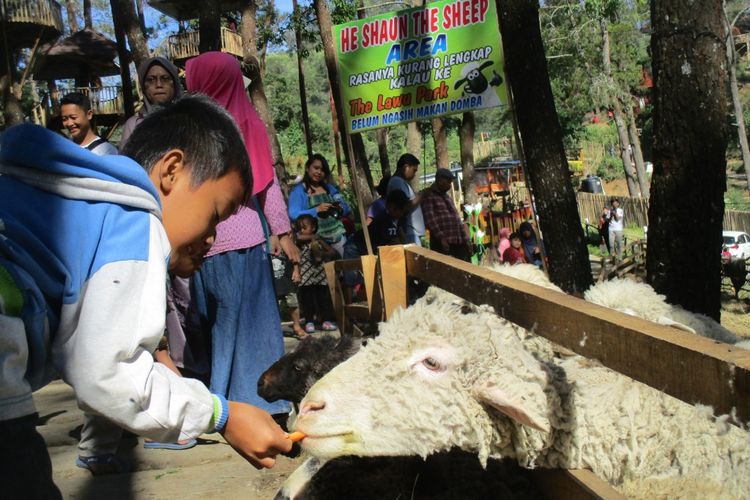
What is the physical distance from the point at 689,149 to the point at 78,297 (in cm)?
405

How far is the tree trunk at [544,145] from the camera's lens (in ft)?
17.4

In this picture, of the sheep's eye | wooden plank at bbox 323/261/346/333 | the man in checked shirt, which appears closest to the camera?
the sheep's eye

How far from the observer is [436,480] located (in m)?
3.05

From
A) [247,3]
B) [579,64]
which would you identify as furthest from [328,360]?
[579,64]

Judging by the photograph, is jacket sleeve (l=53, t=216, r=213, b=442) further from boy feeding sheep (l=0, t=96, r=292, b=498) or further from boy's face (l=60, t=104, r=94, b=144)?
boy's face (l=60, t=104, r=94, b=144)

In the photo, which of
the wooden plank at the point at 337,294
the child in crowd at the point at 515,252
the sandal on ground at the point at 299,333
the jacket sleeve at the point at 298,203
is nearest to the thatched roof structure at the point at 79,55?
the child in crowd at the point at 515,252

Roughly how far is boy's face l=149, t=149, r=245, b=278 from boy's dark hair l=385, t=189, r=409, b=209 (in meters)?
6.10

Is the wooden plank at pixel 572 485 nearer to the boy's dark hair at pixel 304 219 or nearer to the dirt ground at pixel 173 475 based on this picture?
the dirt ground at pixel 173 475

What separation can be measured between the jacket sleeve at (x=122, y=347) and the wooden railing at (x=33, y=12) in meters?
21.4

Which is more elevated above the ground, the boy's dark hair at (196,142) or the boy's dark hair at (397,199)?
the boy's dark hair at (196,142)

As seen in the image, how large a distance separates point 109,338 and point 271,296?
2.60 m

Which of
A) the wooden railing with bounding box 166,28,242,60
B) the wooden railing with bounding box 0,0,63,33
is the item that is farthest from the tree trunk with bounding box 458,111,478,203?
the wooden railing with bounding box 166,28,242,60

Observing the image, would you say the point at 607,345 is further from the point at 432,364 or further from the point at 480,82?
the point at 480,82

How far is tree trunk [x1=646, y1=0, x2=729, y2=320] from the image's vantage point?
439cm
